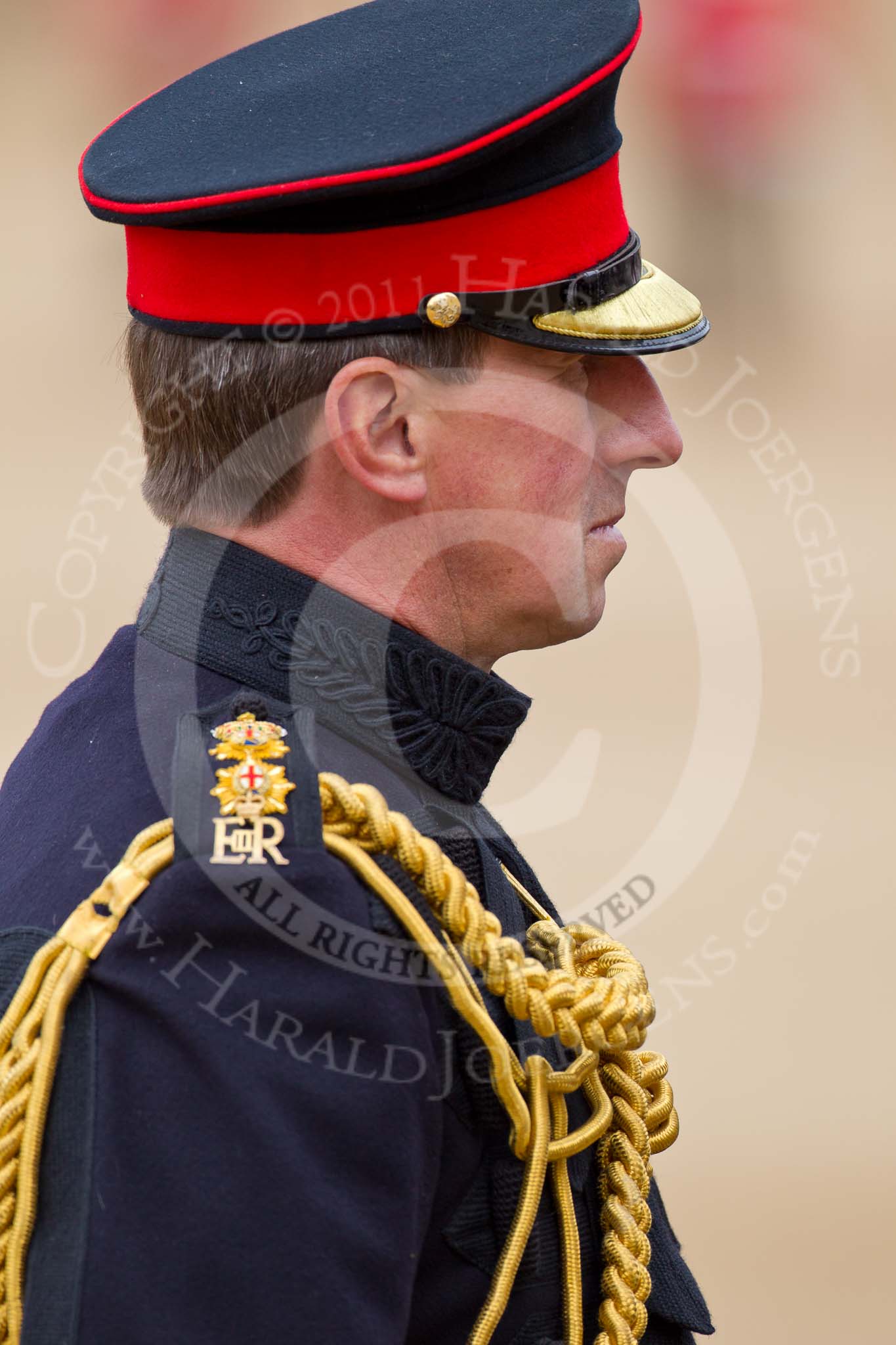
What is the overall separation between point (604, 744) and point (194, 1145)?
3675 mm

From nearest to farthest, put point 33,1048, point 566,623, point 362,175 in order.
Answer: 1. point 33,1048
2. point 362,175
3. point 566,623

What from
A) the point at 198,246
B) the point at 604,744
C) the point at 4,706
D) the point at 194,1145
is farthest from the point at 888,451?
the point at 194,1145

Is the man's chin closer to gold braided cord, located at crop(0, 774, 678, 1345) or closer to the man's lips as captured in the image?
the man's lips

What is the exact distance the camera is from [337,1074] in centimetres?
118

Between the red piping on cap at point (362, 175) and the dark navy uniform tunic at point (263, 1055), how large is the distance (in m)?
0.29

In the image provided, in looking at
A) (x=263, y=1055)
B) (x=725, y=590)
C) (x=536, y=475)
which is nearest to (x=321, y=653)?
(x=536, y=475)

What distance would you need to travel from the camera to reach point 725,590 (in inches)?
209

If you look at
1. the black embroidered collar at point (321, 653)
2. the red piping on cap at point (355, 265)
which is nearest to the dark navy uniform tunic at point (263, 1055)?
the black embroidered collar at point (321, 653)

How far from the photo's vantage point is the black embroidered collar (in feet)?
4.56

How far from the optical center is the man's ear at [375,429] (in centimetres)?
141

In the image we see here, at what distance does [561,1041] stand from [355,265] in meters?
0.68

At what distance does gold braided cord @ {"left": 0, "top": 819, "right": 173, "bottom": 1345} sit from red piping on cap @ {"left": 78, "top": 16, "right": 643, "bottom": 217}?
53 centimetres

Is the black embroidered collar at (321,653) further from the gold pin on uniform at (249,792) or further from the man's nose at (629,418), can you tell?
the man's nose at (629,418)

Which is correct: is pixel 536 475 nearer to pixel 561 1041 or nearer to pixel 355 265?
pixel 355 265
